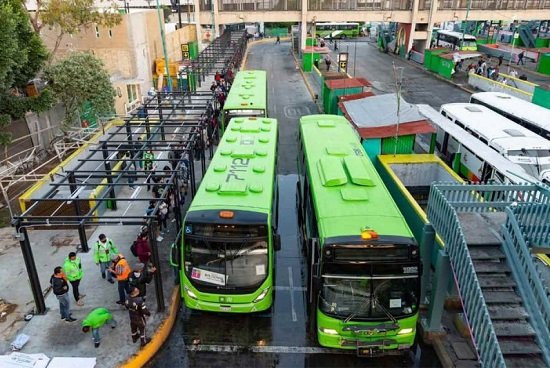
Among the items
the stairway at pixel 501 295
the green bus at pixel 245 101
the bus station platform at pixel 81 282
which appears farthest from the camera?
the green bus at pixel 245 101

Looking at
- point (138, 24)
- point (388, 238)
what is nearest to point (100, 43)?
point (138, 24)

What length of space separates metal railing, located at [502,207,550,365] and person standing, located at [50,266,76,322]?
9.21m

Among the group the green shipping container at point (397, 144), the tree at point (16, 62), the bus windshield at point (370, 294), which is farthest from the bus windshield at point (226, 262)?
the tree at point (16, 62)

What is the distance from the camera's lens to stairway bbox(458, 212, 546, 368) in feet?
24.1

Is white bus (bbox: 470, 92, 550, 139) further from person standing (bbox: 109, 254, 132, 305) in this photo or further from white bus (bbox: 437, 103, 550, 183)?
person standing (bbox: 109, 254, 132, 305)

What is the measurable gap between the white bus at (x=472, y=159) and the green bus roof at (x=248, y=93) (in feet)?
25.2

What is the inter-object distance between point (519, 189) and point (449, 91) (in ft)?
95.0

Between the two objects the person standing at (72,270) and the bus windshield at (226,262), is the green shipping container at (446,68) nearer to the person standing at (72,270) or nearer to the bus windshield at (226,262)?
the bus windshield at (226,262)

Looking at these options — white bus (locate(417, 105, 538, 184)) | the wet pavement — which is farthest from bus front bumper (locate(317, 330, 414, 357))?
white bus (locate(417, 105, 538, 184))

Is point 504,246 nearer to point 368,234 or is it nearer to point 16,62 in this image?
point 368,234

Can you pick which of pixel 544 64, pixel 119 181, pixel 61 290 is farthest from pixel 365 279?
pixel 544 64

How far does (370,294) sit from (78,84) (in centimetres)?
1839

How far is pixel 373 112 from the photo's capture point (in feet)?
60.9

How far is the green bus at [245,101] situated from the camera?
63.0ft
